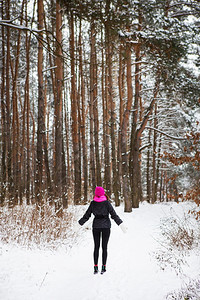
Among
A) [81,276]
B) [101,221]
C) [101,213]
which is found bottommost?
[81,276]

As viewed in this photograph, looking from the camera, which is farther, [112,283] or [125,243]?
[125,243]

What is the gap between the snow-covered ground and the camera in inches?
159

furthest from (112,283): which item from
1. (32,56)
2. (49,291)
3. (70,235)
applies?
(32,56)

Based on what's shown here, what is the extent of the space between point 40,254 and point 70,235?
1552mm

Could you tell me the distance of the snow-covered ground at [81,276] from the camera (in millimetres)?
4047

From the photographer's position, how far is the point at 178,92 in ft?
36.2

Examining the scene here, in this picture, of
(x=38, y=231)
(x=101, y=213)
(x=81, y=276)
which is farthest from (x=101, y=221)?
(x=38, y=231)

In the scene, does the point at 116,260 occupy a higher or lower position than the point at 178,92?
lower

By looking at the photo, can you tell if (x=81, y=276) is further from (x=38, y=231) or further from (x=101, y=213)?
(x=38, y=231)

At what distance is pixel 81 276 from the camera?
4930mm

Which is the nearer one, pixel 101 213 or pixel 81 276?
pixel 81 276

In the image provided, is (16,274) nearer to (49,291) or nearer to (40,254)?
(49,291)

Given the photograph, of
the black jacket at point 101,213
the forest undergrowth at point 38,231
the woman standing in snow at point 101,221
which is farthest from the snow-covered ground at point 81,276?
the black jacket at point 101,213

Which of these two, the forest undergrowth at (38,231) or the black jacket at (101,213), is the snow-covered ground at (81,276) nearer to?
the forest undergrowth at (38,231)
